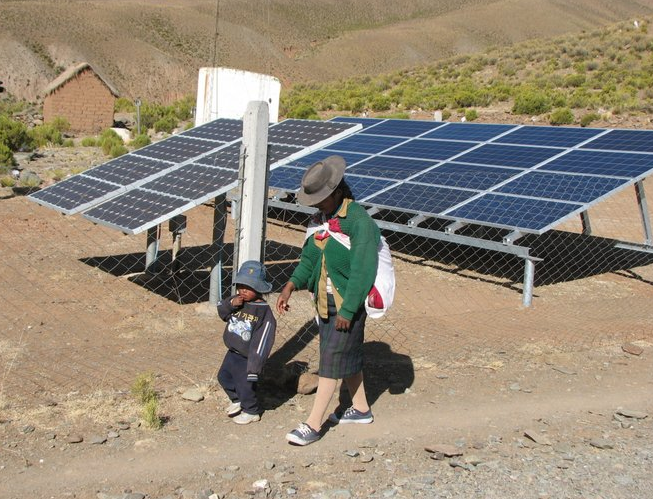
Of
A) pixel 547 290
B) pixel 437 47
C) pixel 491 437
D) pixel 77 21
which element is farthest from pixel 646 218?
pixel 437 47

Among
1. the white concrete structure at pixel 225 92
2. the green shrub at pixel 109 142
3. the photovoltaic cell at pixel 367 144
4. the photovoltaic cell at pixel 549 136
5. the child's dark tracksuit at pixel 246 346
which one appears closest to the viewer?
the child's dark tracksuit at pixel 246 346

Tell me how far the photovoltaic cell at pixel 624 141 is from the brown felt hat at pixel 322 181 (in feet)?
26.3

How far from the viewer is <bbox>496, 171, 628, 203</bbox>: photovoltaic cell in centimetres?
1061

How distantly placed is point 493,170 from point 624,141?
2.06 metres

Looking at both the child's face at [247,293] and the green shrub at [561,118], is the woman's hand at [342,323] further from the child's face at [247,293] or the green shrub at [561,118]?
the green shrub at [561,118]

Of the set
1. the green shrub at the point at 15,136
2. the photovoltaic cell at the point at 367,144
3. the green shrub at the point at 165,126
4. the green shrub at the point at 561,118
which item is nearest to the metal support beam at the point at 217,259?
the photovoltaic cell at the point at 367,144

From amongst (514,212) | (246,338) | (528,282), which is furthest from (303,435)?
(514,212)

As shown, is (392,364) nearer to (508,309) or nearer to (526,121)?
(508,309)

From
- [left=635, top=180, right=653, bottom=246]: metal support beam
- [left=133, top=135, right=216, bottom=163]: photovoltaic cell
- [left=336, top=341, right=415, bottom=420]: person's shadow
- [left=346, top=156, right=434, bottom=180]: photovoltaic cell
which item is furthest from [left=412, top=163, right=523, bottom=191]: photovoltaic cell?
[left=336, top=341, right=415, bottom=420]: person's shadow

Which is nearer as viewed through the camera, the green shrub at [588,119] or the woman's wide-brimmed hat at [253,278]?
the woman's wide-brimmed hat at [253,278]

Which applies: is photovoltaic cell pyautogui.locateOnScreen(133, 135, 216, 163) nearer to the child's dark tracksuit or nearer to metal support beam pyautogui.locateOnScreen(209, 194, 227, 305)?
metal support beam pyautogui.locateOnScreen(209, 194, 227, 305)

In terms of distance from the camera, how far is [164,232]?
Result: 13125mm

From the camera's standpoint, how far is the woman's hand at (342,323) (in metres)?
5.23

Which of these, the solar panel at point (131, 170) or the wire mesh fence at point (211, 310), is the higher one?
the solar panel at point (131, 170)
